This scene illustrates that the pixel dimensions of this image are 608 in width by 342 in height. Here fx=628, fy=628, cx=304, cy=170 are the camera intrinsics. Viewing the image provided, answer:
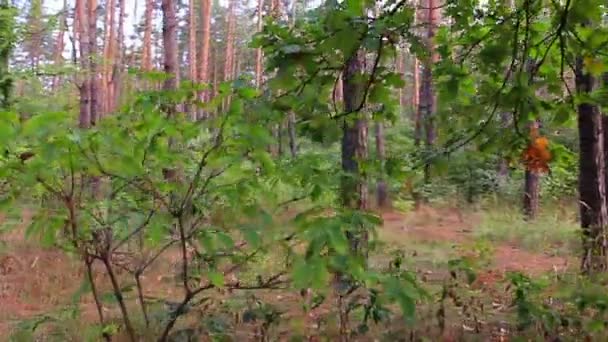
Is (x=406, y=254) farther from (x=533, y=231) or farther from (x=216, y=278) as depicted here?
(x=216, y=278)

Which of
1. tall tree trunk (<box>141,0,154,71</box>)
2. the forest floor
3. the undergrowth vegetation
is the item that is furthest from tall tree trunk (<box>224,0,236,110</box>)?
the undergrowth vegetation

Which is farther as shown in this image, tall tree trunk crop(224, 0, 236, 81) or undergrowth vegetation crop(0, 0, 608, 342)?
tall tree trunk crop(224, 0, 236, 81)

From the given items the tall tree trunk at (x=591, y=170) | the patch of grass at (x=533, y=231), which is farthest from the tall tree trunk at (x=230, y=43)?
the tall tree trunk at (x=591, y=170)

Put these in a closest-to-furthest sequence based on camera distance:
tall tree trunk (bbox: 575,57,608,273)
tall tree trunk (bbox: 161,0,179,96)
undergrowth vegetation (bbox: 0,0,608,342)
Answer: undergrowth vegetation (bbox: 0,0,608,342), tall tree trunk (bbox: 575,57,608,273), tall tree trunk (bbox: 161,0,179,96)

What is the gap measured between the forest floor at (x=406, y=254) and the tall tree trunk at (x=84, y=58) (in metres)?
3.28

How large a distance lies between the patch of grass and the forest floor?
0.08 feet

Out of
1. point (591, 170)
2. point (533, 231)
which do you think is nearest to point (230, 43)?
point (533, 231)

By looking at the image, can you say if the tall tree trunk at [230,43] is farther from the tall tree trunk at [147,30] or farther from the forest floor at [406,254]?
the forest floor at [406,254]

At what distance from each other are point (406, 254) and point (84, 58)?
8.14 m

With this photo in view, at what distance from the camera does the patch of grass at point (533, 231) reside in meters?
10.0

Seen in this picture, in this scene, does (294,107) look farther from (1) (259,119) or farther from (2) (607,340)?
(2) (607,340)

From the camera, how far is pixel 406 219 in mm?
13688

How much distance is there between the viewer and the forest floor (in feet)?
21.6

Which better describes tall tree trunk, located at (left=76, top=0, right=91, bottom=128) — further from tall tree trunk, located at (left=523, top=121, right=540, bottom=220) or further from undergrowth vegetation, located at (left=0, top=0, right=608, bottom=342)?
tall tree trunk, located at (left=523, top=121, right=540, bottom=220)
